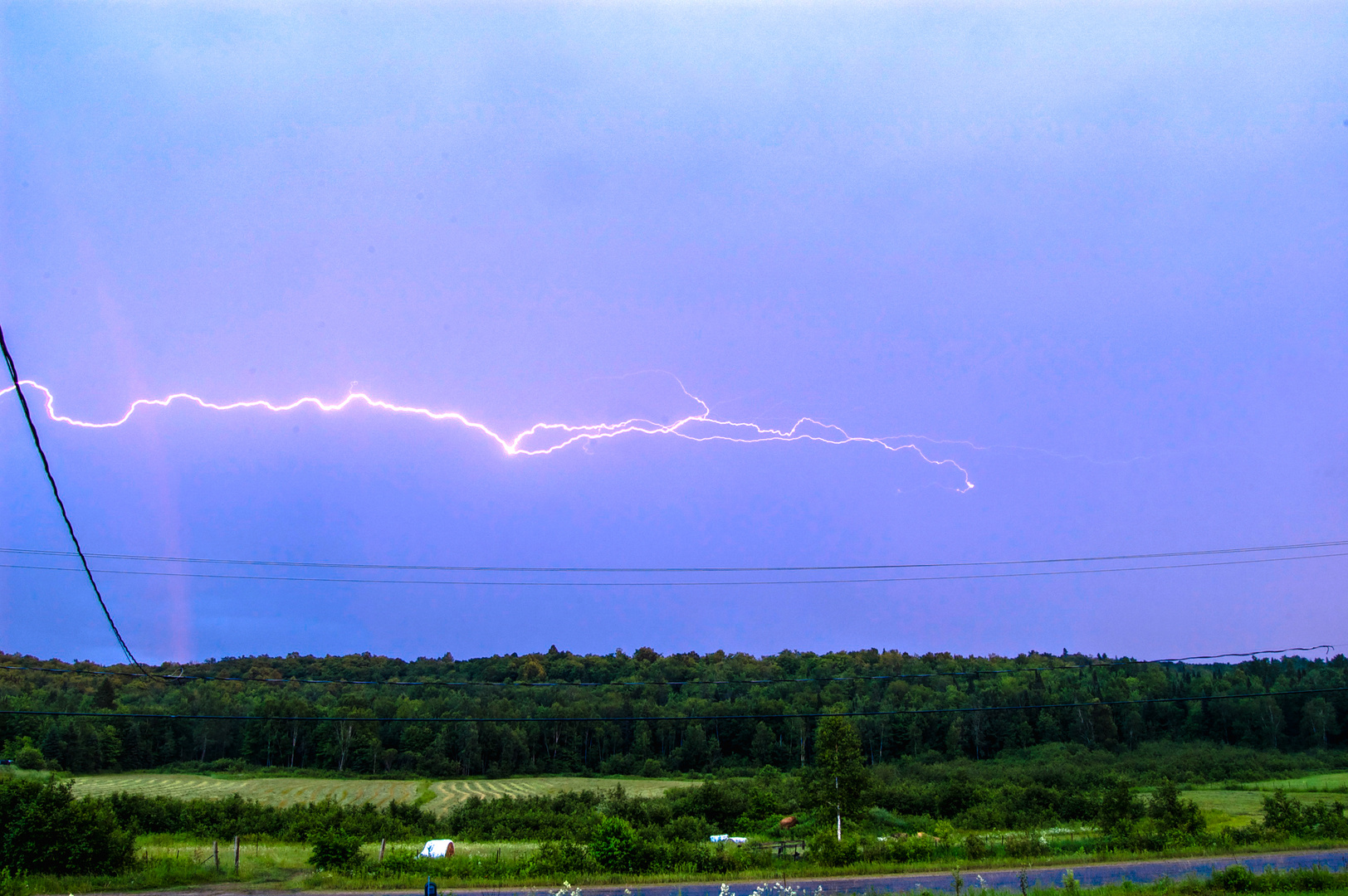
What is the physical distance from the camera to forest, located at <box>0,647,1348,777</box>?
49188 millimetres

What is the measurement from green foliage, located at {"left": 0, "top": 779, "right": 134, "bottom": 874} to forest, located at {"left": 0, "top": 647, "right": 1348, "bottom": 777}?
11.4 metres

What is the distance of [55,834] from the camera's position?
27.0m

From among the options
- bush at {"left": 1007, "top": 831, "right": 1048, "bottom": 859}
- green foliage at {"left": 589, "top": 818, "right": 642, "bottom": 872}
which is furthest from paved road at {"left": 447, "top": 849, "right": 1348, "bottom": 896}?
green foliage at {"left": 589, "top": 818, "right": 642, "bottom": 872}

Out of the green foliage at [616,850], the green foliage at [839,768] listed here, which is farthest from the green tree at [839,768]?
the green foliage at [616,850]

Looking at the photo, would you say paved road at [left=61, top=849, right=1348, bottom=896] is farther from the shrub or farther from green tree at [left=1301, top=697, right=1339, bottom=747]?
green tree at [left=1301, top=697, right=1339, bottom=747]

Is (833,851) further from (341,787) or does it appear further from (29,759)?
(341,787)

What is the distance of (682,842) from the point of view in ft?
99.2

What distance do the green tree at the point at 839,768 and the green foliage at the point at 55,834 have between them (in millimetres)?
32826

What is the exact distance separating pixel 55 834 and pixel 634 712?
130 feet

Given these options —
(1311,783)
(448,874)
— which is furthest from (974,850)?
(1311,783)

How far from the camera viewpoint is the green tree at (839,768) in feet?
149

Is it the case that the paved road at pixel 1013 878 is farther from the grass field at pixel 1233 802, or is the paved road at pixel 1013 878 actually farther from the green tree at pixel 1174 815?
the grass field at pixel 1233 802

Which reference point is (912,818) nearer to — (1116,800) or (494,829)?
(1116,800)

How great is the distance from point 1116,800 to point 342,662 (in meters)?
40.1
